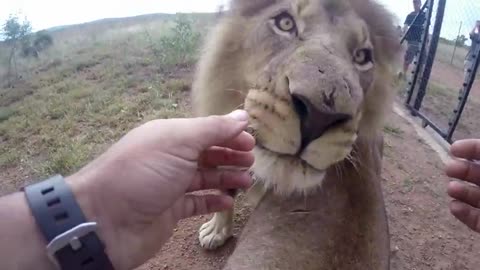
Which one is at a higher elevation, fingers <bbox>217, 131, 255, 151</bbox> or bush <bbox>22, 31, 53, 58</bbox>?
fingers <bbox>217, 131, 255, 151</bbox>

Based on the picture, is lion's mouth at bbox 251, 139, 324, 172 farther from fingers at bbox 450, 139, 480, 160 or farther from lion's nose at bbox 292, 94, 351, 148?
fingers at bbox 450, 139, 480, 160

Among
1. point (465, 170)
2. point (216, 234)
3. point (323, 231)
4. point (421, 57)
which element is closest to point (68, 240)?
point (323, 231)

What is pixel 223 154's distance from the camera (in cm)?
190

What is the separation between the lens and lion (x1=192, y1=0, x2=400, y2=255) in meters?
1.87

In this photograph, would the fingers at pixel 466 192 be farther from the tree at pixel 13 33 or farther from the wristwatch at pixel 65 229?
the tree at pixel 13 33

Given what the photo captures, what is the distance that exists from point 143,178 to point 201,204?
463mm

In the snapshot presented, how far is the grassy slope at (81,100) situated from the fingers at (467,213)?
117 inches

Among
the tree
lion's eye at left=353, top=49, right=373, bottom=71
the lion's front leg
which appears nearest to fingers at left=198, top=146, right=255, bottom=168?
lion's eye at left=353, top=49, right=373, bottom=71

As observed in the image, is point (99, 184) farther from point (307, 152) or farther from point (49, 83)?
point (49, 83)

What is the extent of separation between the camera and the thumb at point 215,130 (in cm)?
164

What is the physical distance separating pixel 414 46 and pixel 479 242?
3485mm

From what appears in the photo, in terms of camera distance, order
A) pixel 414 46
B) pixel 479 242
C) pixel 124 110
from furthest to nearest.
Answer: pixel 414 46 < pixel 124 110 < pixel 479 242

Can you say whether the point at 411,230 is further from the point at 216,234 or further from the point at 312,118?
the point at 312,118

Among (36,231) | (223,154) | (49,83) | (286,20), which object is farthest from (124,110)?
(36,231)
